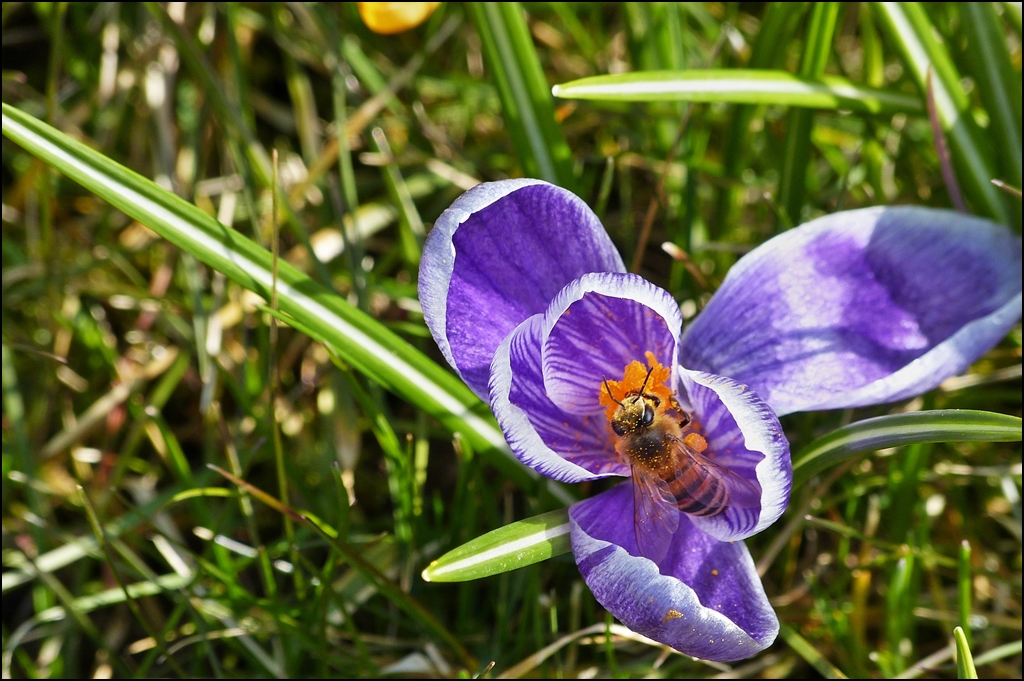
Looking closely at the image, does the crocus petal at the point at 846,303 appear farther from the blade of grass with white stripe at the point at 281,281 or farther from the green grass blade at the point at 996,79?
the blade of grass with white stripe at the point at 281,281

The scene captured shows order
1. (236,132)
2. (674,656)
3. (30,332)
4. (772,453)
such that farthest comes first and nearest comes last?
(30,332) < (236,132) < (674,656) < (772,453)

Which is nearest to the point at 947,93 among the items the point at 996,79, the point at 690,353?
the point at 996,79

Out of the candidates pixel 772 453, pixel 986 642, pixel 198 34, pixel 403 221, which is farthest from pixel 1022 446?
pixel 198 34

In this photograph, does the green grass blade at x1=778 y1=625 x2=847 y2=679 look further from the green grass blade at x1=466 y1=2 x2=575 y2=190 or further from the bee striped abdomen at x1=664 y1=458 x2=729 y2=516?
the green grass blade at x1=466 y1=2 x2=575 y2=190

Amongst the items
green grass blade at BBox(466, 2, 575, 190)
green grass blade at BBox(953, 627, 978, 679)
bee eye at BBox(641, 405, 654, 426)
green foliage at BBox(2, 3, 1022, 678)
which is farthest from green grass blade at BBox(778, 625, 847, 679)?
green grass blade at BBox(466, 2, 575, 190)

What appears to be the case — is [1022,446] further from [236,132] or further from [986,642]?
[236,132]

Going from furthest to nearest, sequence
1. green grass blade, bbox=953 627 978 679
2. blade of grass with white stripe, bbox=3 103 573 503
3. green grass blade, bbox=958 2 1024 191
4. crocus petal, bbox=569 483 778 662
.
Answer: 1. green grass blade, bbox=958 2 1024 191
2. blade of grass with white stripe, bbox=3 103 573 503
3. green grass blade, bbox=953 627 978 679
4. crocus petal, bbox=569 483 778 662
